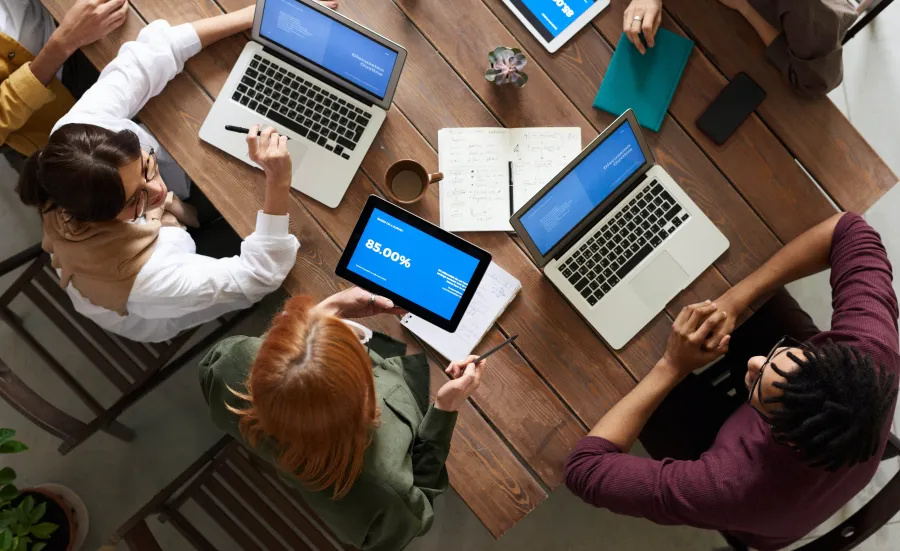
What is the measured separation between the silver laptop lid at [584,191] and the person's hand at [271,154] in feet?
1.76

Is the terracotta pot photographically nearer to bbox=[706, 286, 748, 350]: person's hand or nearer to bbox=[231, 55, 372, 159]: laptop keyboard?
bbox=[231, 55, 372, 159]: laptop keyboard

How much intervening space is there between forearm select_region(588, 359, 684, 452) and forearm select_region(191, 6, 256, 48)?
1289 mm

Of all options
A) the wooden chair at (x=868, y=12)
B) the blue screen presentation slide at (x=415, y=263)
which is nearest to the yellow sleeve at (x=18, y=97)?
the blue screen presentation slide at (x=415, y=263)

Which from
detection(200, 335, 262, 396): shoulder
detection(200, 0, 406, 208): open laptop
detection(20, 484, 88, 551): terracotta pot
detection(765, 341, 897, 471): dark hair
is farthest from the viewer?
detection(20, 484, 88, 551): terracotta pot

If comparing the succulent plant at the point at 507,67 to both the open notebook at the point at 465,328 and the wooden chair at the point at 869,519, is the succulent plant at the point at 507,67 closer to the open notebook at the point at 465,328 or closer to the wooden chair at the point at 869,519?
the open notebook at the point at 465,328

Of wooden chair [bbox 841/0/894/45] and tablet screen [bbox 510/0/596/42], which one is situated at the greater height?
tablet screen [bbox 510/0/596/42]

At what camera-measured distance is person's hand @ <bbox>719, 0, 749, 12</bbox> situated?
155 cm

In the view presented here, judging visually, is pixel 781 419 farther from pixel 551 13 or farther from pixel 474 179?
pixel 551 13

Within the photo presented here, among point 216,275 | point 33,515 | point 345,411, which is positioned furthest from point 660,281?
point 33,515

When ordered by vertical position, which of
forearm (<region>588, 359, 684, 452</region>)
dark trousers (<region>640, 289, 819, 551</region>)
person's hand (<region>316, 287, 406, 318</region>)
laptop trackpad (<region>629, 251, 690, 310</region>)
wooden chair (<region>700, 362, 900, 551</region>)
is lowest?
wooden chair (<region>700, 362, 900, 551</region>)

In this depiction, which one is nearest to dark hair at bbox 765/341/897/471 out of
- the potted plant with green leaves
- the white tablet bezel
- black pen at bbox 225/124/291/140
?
the white tablet bezel

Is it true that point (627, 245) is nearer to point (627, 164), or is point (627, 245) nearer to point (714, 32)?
point (627, 164)

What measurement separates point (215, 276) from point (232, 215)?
0.53ft

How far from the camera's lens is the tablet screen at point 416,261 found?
138 cm
